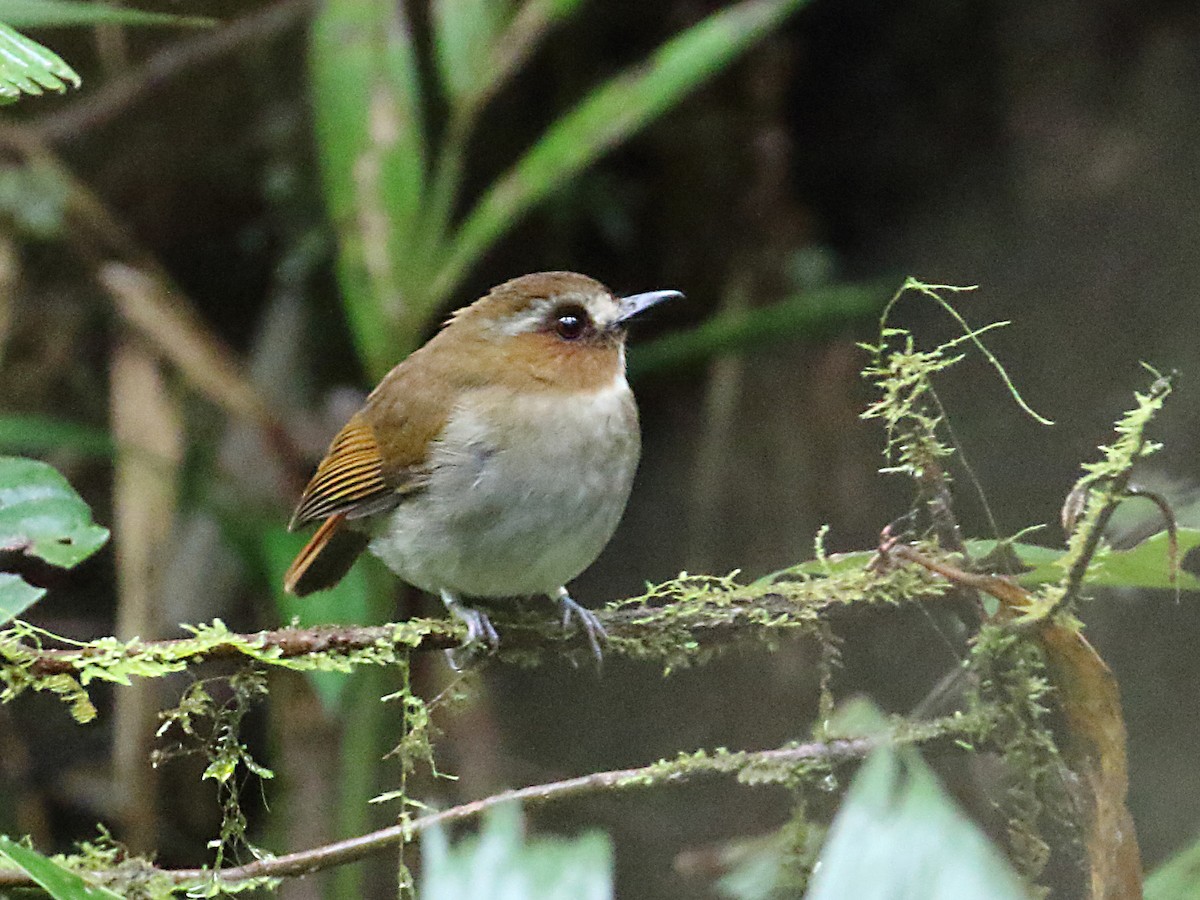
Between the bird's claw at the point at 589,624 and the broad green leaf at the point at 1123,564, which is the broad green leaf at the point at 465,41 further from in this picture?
the broad green leaf at the point at 1123,564

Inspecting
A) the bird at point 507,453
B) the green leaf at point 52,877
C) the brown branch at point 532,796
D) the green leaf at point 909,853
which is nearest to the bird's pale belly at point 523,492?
the bird at point 507,453

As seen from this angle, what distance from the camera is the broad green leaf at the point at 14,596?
805 mm

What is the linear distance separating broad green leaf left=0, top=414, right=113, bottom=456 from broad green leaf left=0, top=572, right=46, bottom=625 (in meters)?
1.04

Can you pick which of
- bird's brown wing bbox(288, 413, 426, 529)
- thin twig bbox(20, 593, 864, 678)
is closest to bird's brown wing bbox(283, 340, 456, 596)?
bird's brown wing bbox(288, 413, 426, 529)

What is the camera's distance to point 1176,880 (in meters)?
0.80

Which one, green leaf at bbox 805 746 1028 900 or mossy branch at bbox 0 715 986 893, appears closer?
green leaf at bbox 805 746 1028 900

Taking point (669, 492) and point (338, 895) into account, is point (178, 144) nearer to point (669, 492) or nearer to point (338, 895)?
point (669, 492)

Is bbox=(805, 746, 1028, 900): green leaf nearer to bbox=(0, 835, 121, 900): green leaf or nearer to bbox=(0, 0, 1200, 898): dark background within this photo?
bbox=(0, 835, 121, 900): green leaf

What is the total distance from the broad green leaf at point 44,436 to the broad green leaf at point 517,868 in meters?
1.38

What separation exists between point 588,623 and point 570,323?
0.31 m

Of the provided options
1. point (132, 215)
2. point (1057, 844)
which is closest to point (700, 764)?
point (1057, 844)

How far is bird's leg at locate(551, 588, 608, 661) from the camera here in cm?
107

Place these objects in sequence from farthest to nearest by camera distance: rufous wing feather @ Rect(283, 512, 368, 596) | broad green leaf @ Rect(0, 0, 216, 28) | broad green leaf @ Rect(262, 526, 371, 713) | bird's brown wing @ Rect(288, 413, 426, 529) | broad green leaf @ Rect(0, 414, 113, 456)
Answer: broad green leaf @ Rect(0, 414, 113, 456)
broad green leaf @ Rect(262, 526, 371, 713)
rufous wing feather @ Rect(283, 512, 368, 596)
bird's brown wing @ Rect(288, 413, 426, 529)
broad green leaf @ Rect(0, 0, 216, 28)

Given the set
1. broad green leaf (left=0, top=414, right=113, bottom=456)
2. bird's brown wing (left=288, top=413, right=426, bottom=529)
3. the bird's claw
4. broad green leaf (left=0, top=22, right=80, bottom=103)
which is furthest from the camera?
broad green leaf (left=0, top=414, right=113, bottom=456)
